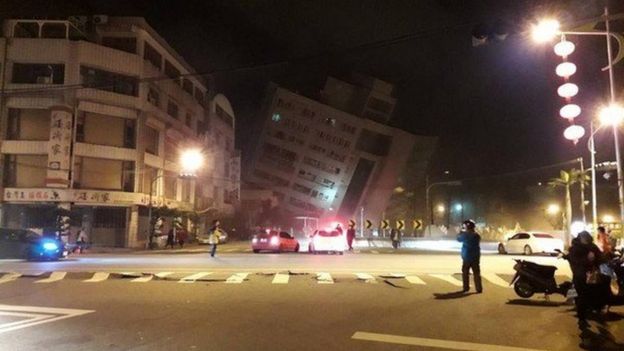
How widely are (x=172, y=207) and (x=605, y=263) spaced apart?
49.2m

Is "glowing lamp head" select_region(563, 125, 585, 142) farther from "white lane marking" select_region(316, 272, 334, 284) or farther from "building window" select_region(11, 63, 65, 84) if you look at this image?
"building window" select_region(11, 63, 65, 84)

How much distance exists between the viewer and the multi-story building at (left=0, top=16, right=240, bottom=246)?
43781 mm

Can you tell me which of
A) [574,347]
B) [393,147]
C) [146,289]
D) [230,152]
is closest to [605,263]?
[574,347]

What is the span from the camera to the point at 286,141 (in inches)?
3930

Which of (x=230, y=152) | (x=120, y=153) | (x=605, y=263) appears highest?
(x=230, y=152)

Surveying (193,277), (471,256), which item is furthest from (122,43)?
(471,256)

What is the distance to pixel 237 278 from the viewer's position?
17.4 meters

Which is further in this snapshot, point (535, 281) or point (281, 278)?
point (281, 278)

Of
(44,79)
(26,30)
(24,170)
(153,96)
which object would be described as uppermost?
(26,30)

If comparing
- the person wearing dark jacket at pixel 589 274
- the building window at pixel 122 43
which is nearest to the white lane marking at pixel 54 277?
the person wearing dark jacket at pixel 589 274

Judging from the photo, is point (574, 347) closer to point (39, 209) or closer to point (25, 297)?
point (25, 297)

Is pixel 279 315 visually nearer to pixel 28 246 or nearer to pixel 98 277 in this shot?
pixel 98 277

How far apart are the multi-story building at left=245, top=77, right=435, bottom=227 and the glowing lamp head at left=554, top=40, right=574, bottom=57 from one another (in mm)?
82950

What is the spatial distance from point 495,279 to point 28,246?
21373 millimetres
